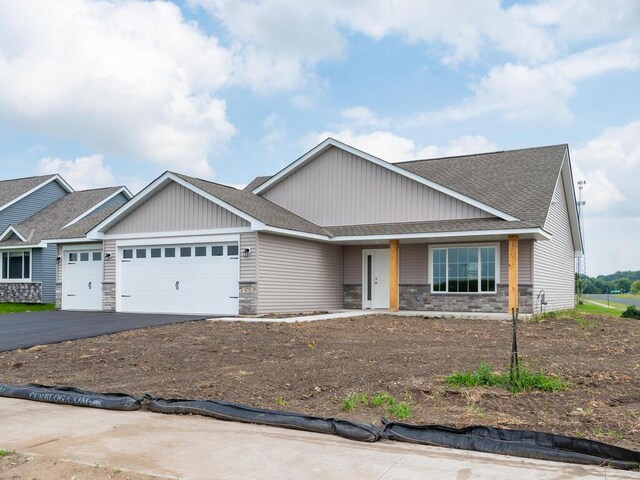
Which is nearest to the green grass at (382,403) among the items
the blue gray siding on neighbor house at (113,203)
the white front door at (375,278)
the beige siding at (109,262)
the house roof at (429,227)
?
the house roof at (429,227)

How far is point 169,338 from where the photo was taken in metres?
13.4

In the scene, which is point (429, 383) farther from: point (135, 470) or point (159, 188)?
point (159, 188)

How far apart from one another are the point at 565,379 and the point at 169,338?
850cm

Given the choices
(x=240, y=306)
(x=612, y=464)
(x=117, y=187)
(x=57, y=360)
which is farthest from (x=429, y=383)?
(x=117, y=187)

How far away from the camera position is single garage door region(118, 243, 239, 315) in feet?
61.4

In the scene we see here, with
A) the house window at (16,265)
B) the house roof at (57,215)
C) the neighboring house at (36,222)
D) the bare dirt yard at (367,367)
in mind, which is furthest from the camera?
the house window at (16,265)

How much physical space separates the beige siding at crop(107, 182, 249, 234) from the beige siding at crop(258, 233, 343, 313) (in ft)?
4.67

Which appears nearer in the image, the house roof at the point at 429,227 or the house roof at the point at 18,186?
the house roof at the point at 429,227

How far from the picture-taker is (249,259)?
18078 mm

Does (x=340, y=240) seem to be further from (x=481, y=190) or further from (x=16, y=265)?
(x=16, y=265)

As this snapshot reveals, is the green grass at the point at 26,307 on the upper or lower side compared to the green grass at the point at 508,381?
lower

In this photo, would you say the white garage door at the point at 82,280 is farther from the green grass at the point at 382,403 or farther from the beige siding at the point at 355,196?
the green grass at the point at 382,403

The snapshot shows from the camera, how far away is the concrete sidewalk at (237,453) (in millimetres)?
4691

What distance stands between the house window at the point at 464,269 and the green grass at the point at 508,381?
1188 centimetres
